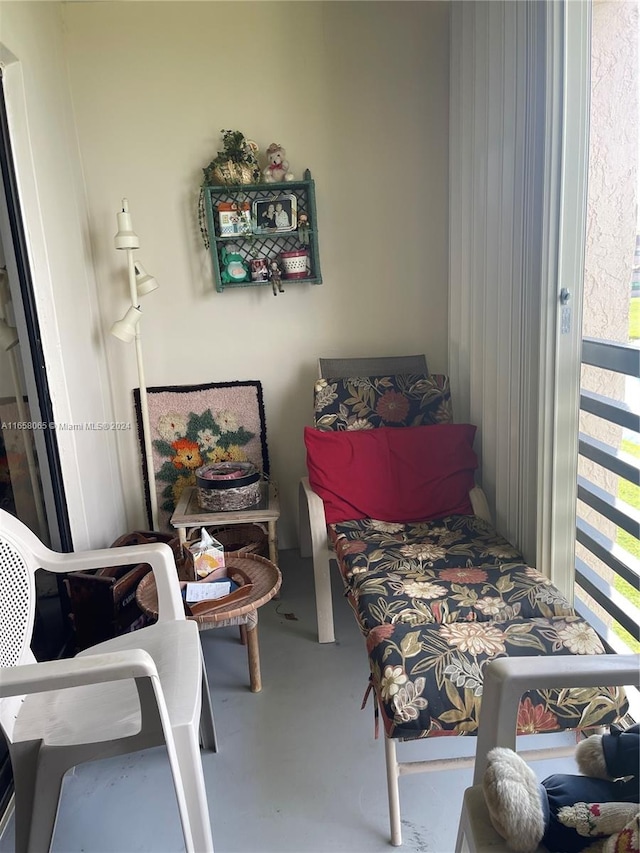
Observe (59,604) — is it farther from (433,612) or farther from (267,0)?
(267,0)

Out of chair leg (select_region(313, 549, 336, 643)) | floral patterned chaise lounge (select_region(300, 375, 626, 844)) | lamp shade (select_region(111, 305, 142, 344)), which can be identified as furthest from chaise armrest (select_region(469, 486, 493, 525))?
lamp shade (select_region(111, 305, 142, 344))

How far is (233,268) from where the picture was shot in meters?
2.65

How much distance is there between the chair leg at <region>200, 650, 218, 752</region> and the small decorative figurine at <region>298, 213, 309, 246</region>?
183 cm

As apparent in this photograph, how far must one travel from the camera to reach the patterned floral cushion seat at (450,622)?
1.34m

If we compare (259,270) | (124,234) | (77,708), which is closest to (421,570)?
(77,708)

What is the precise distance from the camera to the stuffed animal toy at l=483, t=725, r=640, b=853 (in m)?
0.91

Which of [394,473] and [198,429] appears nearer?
[394,473]

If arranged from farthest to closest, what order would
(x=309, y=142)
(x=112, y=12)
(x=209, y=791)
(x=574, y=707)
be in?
(x=309, y=142), (x=112, y=12), (x=209, y=791), (x=574, y=707)

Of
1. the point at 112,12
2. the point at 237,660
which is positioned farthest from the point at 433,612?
the point at 112,12

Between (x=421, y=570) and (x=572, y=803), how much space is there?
939 mm

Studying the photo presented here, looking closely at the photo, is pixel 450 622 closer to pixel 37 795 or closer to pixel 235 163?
pixel 37 795

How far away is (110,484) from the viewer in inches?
106

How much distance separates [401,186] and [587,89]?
3.63ft

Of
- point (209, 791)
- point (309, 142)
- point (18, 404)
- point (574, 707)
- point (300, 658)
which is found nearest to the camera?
point (574, 707)
